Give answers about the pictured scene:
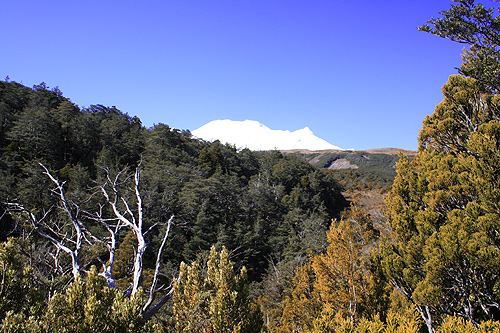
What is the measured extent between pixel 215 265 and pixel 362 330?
3.12m

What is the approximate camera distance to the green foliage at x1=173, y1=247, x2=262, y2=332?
457 centimetres

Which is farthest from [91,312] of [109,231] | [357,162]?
[357,162]

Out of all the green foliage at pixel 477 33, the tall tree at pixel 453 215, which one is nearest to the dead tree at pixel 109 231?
the tall tree at pixel 453 215

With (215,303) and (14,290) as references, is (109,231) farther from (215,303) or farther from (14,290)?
(215,303)

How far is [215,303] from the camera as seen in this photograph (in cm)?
473

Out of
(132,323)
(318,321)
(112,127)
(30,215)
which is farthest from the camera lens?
(112,127)

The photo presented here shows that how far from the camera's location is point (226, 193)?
120 ft

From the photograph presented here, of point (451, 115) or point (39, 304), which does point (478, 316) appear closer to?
point (451, 115)

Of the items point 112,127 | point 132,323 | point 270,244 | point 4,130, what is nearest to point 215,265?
point 132,323

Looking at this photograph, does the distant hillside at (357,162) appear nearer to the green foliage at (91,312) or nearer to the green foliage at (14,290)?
the green foliage at (91,312)

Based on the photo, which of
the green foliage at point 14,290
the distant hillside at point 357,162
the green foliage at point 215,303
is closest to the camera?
the green foliage at point 14,290

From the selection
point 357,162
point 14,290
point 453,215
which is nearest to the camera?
point 14,290

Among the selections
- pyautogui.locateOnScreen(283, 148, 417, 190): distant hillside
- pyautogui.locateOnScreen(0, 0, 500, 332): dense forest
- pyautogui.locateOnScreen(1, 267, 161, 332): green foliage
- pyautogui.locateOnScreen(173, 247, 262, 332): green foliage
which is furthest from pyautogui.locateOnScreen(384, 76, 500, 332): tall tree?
pyautogui.locateOnScreen(283, 148, 417, 190): distant hillside

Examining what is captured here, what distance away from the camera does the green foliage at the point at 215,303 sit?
15.0 feet
